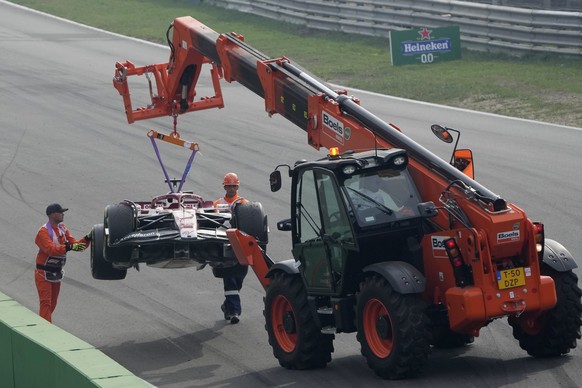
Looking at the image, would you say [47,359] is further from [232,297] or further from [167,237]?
[232,297]

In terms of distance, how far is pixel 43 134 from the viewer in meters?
24.4

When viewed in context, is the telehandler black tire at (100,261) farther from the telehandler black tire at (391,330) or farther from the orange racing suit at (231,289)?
the telehandler black tire at (391,330)

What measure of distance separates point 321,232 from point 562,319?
2497 mm

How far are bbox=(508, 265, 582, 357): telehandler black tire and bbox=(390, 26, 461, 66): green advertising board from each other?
1895 centimetres

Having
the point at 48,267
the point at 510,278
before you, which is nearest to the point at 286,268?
the point at 510,278

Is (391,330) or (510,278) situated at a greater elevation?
(510,278)

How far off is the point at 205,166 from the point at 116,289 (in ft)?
20.8

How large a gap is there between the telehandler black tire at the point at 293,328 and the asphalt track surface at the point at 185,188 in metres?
0.15

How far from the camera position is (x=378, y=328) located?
10828mm

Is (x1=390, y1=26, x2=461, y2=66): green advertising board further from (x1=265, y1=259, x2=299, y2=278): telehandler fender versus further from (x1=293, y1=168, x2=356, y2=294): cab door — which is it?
(x1=293, y1=168, x2=356, y2=294): cab door

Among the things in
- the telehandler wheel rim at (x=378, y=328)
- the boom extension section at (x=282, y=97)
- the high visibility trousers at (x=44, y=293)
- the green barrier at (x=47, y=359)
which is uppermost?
the boom extension section at (x=282, y=97)

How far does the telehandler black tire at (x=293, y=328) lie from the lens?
11594 millimetres

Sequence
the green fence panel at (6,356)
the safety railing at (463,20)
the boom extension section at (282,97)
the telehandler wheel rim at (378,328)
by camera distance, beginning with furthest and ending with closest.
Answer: the safety railing at (463,20) < the boom extension section at (282,97) < the telehandler wheel rim at (378,328) < the green fence panel at (6,356)

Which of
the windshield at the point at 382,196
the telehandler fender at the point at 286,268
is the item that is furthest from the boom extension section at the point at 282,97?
the telehandler fender at the point at 286,268
